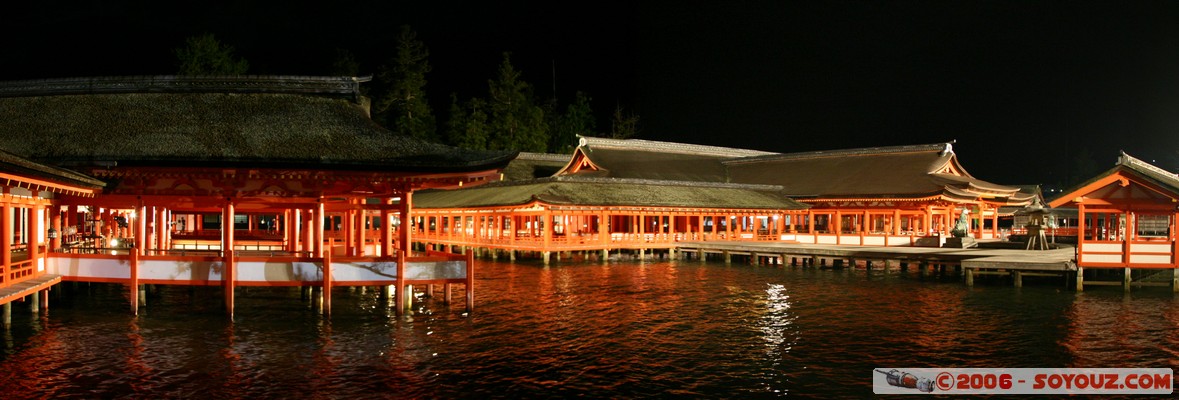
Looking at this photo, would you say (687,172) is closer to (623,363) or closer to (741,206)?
(741,206)

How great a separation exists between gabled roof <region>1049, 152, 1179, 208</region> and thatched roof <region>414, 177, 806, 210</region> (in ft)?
68.8

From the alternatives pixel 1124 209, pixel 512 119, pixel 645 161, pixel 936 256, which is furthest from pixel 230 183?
pixel 512 119

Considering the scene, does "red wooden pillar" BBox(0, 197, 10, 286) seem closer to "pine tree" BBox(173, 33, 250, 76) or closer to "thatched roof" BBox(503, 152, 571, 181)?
"thatched roof" BBox(503, 152, 571, 181)

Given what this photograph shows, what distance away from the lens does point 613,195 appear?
154ft

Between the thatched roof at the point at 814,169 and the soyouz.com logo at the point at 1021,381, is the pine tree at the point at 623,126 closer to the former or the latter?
the thatched roof at the point at 814,169

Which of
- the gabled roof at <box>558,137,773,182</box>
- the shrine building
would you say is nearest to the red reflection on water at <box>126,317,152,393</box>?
the shrine building

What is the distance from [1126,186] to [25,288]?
31.2 meters

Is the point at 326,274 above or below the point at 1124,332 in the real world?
above

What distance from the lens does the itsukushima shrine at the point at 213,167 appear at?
71.6ft

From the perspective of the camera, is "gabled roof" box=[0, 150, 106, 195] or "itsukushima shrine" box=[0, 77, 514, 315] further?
"itsukushima shrine" box=[0, 77, 514, 315]

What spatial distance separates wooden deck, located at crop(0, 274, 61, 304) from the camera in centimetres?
1879

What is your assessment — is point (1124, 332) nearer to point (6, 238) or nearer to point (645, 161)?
point (6, 238)

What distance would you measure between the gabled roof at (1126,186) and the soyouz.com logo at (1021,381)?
1345 centimetres

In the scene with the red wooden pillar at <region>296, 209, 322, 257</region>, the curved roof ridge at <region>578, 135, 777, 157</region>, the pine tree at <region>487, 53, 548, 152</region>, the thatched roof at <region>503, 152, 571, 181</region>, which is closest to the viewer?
the red wooden pillar at <region>296, 209, 322, 257</region>
